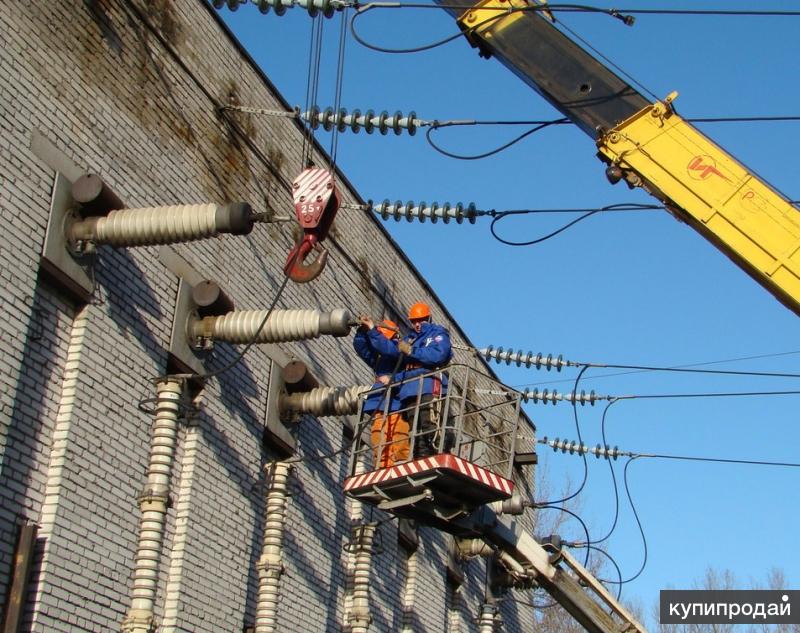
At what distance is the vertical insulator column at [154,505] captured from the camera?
9.66 metres

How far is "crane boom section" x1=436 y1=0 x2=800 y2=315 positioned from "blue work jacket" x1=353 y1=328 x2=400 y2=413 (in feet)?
9.45

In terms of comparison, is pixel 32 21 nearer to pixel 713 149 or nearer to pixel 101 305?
pixel 101 305

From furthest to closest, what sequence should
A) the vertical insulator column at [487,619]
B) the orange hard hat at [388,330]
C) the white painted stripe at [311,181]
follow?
the vertical insulator column at [487,619]
the orange hard hat at [388,330]
the white painted stripe at [311,181]

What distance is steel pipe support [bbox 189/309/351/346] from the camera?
10656mm

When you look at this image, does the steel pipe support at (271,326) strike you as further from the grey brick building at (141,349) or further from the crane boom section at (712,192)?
the crane boom section at (712,192)

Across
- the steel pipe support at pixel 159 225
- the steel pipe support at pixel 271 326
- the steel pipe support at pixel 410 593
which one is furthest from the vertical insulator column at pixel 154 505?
the steel pipe support at pixel 410 593

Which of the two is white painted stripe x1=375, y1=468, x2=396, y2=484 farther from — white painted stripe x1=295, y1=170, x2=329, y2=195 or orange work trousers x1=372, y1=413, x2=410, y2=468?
white painted stripe x1=295, y1=170, x2=329, y2=195

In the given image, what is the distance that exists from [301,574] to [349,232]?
15.3 feet

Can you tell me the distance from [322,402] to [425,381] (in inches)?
70.4

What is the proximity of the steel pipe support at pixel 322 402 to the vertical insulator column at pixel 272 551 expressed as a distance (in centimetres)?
72

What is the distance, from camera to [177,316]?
1100cm

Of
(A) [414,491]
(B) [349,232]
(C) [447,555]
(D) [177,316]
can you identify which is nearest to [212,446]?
(D) [177,316]

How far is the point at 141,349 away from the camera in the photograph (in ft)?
34.3

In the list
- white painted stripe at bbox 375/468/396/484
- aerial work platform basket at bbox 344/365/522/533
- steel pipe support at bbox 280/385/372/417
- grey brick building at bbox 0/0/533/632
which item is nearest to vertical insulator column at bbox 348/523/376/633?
grey brick building at bbox 0/0/533/632
